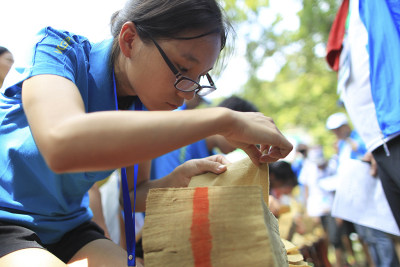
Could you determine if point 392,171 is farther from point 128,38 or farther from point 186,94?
point 128,38

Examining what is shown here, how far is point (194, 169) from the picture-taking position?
1.35 m

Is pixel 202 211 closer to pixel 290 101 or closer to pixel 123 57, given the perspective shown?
pixel 123 57

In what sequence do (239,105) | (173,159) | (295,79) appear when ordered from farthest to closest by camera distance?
(295,79)
(239,105)
(173,159)

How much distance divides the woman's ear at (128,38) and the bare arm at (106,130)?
1.28ft

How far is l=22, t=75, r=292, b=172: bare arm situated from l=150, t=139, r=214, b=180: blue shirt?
1818mm

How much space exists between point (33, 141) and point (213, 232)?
0.71m

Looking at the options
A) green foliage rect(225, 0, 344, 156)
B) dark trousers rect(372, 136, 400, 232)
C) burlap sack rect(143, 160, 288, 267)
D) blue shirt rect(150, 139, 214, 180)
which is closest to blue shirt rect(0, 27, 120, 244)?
burlap sack rect(143, 160, 288, 267)

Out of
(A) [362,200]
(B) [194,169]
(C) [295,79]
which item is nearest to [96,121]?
(B) [194,169]

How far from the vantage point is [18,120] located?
1.20 meters

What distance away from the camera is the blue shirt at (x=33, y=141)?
110 centimetres

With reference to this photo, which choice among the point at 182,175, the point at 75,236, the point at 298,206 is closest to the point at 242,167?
the point at 182,175

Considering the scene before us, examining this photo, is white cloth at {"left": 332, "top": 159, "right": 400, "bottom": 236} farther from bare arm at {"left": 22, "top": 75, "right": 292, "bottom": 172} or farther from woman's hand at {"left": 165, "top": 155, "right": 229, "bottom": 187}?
bare arm at {"left": 22, "top": 75, "right": 292, "bottom": 172}

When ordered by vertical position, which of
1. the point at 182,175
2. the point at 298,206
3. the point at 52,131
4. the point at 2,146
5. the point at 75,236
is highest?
the point at 52,131

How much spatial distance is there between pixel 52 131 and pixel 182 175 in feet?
2.23
